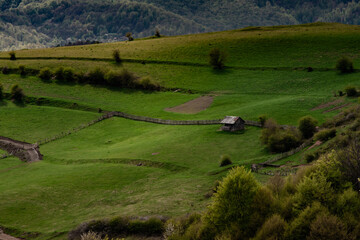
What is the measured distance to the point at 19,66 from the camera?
6511 inches

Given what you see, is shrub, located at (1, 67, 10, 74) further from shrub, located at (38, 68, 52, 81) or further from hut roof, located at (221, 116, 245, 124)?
hut roof, located at (221, 116, 245, 124)

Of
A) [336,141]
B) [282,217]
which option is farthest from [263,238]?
[336,141]

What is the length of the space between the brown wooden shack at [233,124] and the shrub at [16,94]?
77312 mm

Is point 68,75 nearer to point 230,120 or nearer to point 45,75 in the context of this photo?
point 45,75

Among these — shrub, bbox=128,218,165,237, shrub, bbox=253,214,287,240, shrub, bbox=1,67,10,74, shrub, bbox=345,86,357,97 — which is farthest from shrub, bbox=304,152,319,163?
shrub, bbox=1,67,10,74

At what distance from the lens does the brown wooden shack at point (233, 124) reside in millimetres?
95188

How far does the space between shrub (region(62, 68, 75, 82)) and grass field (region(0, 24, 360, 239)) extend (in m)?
5.48

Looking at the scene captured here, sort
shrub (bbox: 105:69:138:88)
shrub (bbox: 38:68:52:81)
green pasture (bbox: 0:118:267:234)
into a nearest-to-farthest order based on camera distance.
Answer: green pasture (bbox: 0:118:267:234) < shrub (bbox: 105:69:138:88) < shrub (bbox: 38:68:52:81)

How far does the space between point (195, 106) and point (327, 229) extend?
87.4m

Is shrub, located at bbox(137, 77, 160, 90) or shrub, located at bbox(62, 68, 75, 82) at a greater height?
shrub, located at bbox(62, 68, 75, 82)

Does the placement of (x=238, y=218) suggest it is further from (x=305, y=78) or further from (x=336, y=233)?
(x=305, y=78)

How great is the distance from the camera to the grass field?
66.5 m

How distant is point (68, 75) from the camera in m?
157

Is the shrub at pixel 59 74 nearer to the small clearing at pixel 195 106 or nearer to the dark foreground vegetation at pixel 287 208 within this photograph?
the small clearing at pixel 195 106
